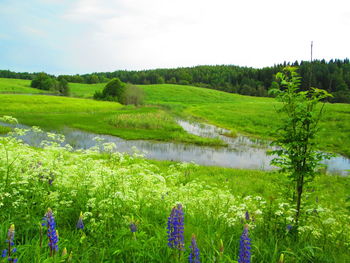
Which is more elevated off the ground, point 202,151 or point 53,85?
point 53,85

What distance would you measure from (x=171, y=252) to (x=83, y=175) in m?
3.87

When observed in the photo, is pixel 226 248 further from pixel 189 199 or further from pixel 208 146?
pixel 208 146

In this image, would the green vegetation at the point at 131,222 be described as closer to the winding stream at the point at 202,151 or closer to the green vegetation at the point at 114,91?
the winding stream at the point at 202,151

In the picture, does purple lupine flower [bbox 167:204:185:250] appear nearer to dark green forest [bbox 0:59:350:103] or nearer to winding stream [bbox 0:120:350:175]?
winding stream [bbox 0:120:350:175]

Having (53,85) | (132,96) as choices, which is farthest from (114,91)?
(53,85)

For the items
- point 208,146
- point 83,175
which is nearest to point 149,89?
point 208,146

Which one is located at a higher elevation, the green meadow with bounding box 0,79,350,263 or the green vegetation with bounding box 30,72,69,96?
the green vegetation with bounding box 30,72,69,96

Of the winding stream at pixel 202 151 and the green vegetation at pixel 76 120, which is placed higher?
the green vegetation at pixel 76 120

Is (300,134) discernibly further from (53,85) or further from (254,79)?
(254,79)

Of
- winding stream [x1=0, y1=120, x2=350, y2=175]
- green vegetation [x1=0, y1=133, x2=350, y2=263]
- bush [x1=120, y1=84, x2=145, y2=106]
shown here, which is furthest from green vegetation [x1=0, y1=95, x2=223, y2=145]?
green vegetation [x1=0, y1=133, x2=350, y2=263]

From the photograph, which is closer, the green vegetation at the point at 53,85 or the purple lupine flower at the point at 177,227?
the purple lupine flower at the point at 177,227

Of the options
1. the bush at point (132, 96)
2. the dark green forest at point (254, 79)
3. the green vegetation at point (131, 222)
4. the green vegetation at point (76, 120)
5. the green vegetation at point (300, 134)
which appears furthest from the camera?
the dark green forest at point (254, 79)

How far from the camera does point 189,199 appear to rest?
6.61 meters

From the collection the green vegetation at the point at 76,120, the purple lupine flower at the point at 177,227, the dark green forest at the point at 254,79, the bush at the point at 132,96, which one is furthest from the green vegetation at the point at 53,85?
the purple lupine flower at the point at 177,227
